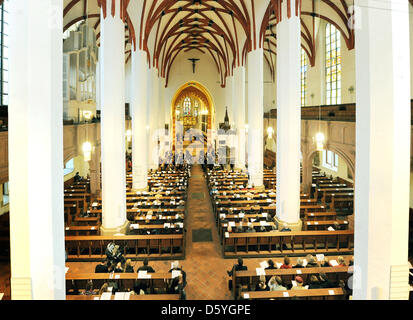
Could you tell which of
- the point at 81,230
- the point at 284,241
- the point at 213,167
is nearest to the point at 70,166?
the point at 213,167

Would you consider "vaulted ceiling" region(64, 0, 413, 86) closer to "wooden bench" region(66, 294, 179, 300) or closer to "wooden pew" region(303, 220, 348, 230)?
"wooden pew" region(303, 220, 348, 230)

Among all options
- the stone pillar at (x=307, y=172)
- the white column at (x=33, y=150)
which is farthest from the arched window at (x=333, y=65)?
the white column at (x=33, y=150)

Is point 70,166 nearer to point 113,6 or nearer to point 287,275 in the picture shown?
point 113,6

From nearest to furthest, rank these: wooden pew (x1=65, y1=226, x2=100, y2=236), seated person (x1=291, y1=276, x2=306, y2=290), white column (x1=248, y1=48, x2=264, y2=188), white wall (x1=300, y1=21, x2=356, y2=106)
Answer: seated person (x1=291, y1=276, x2=306, y2=290)
wooden pew (x1=65, y1=226, x2=100, y2=236)
white column (x1=248, y1=48, x2=264, y2=188)
white wall (x1=300, y1=21, x2=356, y2=106)

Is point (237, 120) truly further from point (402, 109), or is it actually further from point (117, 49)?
point (402, 109)

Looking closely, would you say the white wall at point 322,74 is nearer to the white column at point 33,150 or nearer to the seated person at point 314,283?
the seated person at point 314,283

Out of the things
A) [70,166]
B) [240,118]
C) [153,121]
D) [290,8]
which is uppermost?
[290,8]

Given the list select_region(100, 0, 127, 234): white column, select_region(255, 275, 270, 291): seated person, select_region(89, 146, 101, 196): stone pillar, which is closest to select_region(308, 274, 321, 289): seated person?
select_region(255, 275, 270, 291): seated person

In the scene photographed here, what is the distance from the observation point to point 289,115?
1192 centimetres

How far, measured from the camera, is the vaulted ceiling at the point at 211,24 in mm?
17219

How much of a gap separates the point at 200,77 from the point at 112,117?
29.7m

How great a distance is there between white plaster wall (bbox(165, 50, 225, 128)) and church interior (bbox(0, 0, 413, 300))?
934 centimetres

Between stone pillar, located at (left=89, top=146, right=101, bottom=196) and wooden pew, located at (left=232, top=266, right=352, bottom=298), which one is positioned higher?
stone pillar, located at (left=89, top=146, right=101, bottom=196)

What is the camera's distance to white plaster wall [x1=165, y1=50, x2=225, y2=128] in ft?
129
